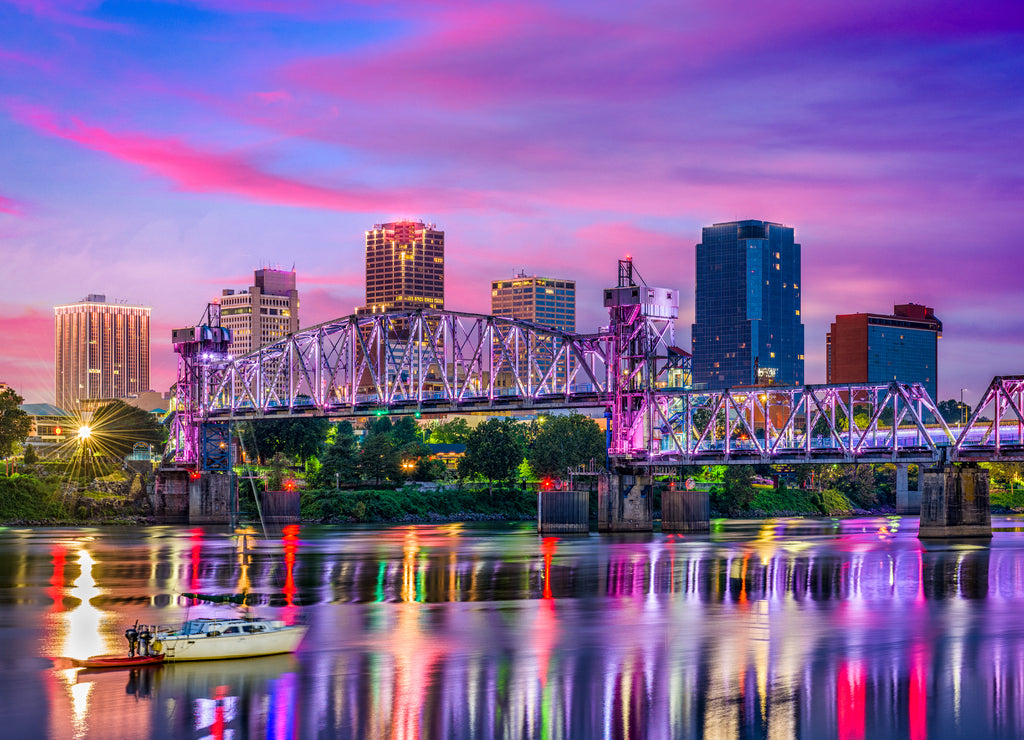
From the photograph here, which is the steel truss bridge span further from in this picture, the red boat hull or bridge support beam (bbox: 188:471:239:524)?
the red boat hull

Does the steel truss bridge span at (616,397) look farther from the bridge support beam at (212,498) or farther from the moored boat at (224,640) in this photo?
the moored boat at (224,640)

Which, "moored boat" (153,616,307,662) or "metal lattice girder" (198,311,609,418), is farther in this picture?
"metal lattice girder" (198,311,609,418)

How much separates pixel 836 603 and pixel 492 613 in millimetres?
20323

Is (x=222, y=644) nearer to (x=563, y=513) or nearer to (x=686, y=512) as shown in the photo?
(x=563, y=513)

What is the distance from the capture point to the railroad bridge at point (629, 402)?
437 feet

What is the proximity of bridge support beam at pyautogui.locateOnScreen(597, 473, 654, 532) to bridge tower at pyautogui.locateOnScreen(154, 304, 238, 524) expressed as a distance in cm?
6102

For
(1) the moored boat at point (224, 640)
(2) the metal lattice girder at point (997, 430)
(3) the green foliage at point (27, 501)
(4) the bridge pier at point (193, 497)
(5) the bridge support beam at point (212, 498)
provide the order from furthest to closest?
(4) the bridge pier at point (193, 497)
(5) the bridge support beam at point (212, 498)
(3) the green foliage at point (27, 501)
(2) the metal lattice girder at point (997, 430)
(1) the moored boat at point (224, 640)

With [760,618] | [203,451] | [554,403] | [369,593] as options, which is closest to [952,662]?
[760,618]

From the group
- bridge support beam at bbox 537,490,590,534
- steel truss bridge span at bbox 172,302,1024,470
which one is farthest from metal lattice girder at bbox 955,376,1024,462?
bridge support beam at bbox 537,490,590,534

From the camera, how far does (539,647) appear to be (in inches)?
2254

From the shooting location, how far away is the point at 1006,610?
232 ft

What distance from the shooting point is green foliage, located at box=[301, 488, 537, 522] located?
184 metres

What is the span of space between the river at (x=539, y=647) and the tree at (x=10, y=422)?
276 feet

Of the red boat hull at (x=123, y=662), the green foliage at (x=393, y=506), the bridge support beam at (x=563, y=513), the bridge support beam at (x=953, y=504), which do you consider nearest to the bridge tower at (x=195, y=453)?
the green foliage at (x=393, y=506)
